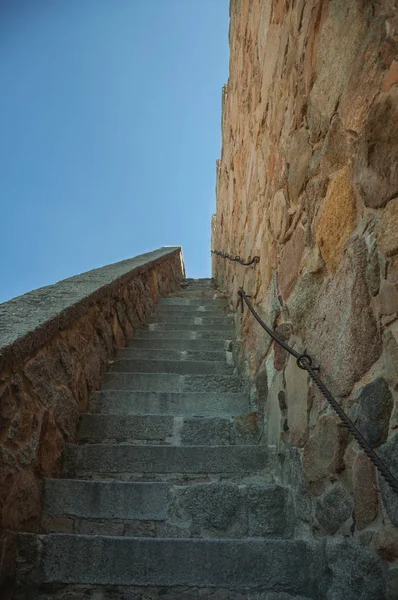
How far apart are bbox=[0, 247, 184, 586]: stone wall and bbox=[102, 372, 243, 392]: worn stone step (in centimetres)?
12

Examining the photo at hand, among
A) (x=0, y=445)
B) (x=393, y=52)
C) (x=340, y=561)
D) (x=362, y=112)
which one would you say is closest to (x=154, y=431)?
(x=0, y=445)

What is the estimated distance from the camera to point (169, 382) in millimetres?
2777

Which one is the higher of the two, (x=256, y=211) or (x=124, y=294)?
(x=256, y=211)

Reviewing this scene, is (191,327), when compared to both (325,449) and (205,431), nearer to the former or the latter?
(205,431)

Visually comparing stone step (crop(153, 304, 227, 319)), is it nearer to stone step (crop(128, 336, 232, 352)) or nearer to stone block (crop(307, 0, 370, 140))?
stone step (crop(128, 336, 232, 352))

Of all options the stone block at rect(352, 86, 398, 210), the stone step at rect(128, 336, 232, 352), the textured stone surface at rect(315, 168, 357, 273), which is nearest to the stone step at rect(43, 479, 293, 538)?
the textured stone surface at rect(315, 168, 357, 273)

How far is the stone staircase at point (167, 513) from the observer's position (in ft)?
4.83

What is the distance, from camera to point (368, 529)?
1133 millimetres

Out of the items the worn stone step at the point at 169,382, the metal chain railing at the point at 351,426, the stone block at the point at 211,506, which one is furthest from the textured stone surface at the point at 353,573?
the worn stone step at the point at 169,382

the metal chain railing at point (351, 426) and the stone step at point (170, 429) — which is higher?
the metal chain railing at point (351, 426)

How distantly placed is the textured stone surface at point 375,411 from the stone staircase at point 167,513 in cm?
54

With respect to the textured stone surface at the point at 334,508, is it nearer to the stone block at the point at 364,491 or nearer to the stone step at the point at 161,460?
the stone block at the point at 364,491

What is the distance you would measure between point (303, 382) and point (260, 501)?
0.55 m

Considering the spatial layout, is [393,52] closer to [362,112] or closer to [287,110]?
[362,112]
